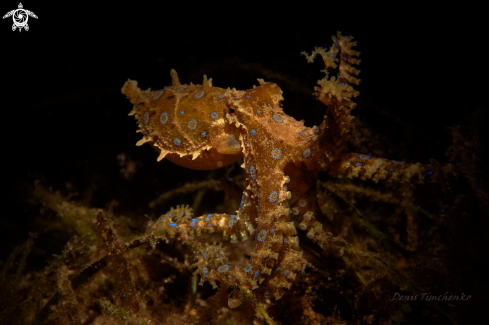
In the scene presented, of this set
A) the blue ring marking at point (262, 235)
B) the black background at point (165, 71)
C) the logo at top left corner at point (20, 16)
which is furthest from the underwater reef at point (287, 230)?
the logo at top left corner at point (20, 16)

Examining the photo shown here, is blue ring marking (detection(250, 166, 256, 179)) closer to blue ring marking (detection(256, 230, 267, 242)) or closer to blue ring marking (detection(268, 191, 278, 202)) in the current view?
blue ring marking (detection(268, 191, 278, 202))

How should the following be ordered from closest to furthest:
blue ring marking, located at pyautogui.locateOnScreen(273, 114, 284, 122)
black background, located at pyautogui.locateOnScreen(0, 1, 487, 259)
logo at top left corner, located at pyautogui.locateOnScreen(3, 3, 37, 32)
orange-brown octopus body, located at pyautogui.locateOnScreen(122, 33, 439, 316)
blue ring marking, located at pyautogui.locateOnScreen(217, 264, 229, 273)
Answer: orange-brown octopus body, located at pyautogui.locateOnScreen(122, 33, 439, 316)
blue ring marking, located at pyautogui.locateOnScreen(217, 264, 229, 273)
blue ring marking, located at pyautogui.locateOnScreen(273, 114, 284, 122)
black background, located at pyautogui.locateOnScreen(0, 1, 487, 259)
logo at top left corner, located at pyautogui.locateOnScreen(3, 3, 37, 32)

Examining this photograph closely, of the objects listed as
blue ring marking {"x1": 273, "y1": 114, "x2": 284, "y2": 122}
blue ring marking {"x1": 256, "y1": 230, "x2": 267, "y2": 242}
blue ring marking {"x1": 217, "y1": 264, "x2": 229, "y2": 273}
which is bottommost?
blue ring marking {"x1": 217, "y1": 264, "x2": 229, "y2": 273}

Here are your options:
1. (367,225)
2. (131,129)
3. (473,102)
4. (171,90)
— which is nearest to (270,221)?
(367,225)

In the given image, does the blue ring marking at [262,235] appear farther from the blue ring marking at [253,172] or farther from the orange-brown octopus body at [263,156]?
the blue ring marking at [253,172]

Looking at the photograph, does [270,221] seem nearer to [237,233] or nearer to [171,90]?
[237,233]

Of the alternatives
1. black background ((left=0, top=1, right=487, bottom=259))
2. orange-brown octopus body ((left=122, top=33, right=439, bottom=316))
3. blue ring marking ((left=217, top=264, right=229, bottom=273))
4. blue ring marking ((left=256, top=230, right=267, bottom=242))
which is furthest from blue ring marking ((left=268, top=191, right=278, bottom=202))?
black background ((left=0, top=1, right=487, bottom=259))
